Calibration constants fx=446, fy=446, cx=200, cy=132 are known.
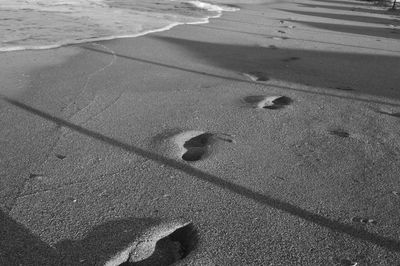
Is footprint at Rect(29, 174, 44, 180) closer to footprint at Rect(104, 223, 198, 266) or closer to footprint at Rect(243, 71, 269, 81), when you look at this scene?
footprint at Rect(104, 223, 198, 266)

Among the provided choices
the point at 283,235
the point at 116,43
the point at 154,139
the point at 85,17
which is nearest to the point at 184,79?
the point at 154,139

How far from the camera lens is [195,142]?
415 centimetres

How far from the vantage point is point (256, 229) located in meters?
2.82

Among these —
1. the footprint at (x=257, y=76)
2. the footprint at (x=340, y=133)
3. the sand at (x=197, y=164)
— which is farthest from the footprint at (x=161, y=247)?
the footprint at (x=257, y=76)

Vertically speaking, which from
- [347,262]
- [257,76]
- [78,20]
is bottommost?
[78,20]

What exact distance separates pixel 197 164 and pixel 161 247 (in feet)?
3.62

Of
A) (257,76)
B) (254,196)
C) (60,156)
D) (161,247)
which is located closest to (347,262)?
(254,196)

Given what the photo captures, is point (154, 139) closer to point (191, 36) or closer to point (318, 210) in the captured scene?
point (318, 210)

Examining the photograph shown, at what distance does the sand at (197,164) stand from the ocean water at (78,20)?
234 centimetres

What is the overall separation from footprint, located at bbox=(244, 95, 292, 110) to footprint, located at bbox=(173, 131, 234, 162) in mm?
1116

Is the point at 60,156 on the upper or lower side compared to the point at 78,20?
A: upper

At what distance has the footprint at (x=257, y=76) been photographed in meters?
6.50

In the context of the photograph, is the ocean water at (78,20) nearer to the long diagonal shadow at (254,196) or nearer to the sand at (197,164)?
the sand at (197,164)

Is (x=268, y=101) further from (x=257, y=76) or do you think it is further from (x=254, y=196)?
(x=254, y=196)
